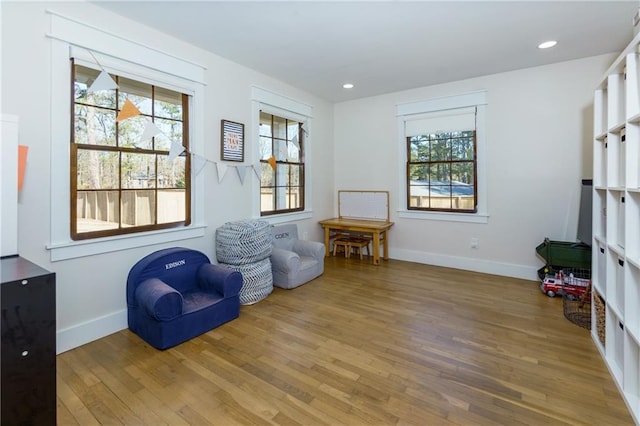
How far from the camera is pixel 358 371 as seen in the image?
2092 millimetres

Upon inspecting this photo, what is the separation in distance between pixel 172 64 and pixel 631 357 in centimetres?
421

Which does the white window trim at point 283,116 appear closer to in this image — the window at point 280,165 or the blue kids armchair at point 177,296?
the window at point 280,165

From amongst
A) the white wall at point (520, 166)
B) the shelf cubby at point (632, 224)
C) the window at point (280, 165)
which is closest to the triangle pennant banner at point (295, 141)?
the window at point (280, 165)

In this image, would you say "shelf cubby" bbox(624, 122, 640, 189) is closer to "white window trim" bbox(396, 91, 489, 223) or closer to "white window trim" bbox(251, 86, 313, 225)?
"white window trim" bbox(396, 91, 489, 223)

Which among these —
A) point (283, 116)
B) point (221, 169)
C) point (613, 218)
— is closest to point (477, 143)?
point (613, 218)

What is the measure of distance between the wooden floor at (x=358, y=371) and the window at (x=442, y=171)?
1.81m

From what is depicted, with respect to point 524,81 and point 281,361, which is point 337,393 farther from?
point 524,81

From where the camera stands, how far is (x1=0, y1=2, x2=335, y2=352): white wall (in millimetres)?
2154

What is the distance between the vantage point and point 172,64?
3057 millimetres

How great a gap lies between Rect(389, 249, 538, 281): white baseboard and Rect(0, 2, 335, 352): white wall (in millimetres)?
2970

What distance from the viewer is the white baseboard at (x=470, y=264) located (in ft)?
13.5

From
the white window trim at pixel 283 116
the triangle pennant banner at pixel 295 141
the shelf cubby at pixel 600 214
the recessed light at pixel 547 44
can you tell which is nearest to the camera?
the shelf cubby at pixel 600 214

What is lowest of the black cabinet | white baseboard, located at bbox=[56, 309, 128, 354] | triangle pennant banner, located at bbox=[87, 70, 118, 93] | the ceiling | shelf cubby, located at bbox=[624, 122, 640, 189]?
white baseboard, located at bbox=[56, 309, 128, 354]

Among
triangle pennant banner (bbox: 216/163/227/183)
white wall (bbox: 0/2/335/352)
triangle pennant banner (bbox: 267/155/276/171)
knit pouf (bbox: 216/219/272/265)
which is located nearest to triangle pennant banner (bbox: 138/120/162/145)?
white wall (bbox: 0/2/335/352)
